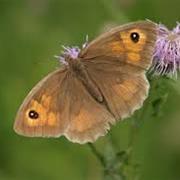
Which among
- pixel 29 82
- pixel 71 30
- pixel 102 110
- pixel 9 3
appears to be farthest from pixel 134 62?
pixel 9 3

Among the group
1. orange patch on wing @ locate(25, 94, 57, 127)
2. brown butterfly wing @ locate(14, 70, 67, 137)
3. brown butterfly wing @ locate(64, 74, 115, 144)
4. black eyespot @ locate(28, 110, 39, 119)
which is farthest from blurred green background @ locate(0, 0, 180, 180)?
black eyespot @ locate(28, 110, 39, 119)

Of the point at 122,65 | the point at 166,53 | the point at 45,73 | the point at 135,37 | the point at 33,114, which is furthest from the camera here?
the point at 45,73

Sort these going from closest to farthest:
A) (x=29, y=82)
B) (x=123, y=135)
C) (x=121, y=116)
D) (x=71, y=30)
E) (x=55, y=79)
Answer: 1. (x=121, y=116)
2. (x=55, y=79)
3. (x=123, y=135)
4. (x=29, y=82)
5. (x=71, y=30)

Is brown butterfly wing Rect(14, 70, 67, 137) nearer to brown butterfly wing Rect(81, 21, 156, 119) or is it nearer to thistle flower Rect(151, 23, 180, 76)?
brown butterfly wing Rect(81, 21, 156, 119)

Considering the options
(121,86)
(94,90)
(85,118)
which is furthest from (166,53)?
(85,118)

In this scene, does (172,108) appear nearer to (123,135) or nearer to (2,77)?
(123,135)

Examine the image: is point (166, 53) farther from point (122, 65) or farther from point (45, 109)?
point (45, 109)
